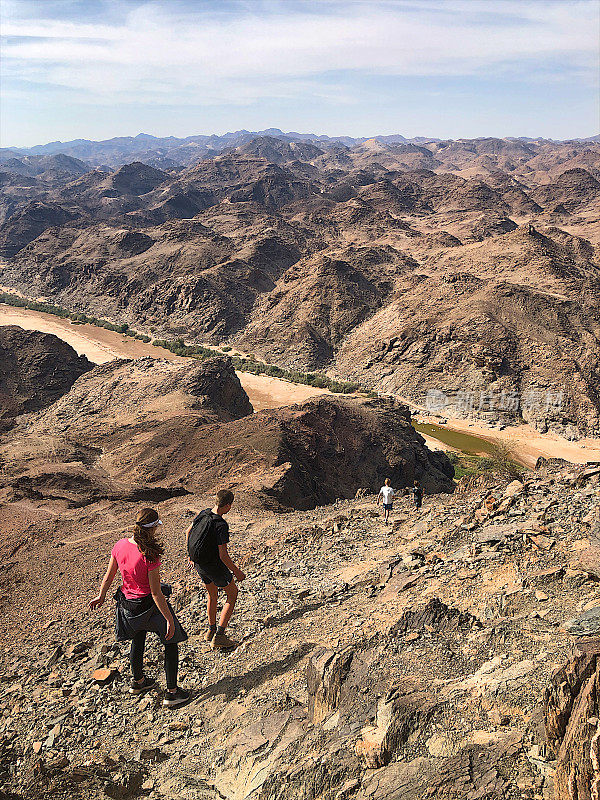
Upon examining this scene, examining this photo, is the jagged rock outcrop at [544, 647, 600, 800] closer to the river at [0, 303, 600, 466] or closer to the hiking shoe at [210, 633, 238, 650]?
the hiking shoe at [210, 633, 238, 650]

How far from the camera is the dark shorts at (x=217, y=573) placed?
21.3ft

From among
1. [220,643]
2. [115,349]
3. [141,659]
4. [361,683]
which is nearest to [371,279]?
[115,349]

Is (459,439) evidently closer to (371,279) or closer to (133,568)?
(371,279)

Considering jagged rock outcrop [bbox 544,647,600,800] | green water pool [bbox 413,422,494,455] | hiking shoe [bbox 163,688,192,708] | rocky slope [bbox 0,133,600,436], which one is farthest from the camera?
rocky slope [bbox 0,133,600,436]

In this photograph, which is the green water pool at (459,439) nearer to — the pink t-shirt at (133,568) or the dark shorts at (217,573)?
the dark shorts at (217,573)

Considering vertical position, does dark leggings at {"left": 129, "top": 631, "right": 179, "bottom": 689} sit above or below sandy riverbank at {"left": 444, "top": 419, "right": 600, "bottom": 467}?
above

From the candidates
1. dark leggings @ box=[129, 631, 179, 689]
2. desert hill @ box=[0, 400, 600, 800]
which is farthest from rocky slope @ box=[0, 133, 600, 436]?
dark leggings @ box=[129, 631, 179, 689]

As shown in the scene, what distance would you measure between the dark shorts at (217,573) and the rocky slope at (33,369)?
29847mm

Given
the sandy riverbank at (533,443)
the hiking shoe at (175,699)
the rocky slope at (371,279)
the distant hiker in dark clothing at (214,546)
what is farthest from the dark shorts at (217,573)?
the rocky slope at (371,279)

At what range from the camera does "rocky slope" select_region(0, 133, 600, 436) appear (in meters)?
41.8

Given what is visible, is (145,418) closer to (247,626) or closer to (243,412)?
(243,412)

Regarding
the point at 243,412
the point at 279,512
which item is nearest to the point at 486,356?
the point at 243,412

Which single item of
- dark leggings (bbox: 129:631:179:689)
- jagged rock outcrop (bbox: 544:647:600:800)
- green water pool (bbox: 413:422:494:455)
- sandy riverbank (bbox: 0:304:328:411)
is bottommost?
green water pool (bbox: 413:422:494:455)

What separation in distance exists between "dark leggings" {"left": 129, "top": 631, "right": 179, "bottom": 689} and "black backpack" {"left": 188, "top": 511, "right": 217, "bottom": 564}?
3.20ft
